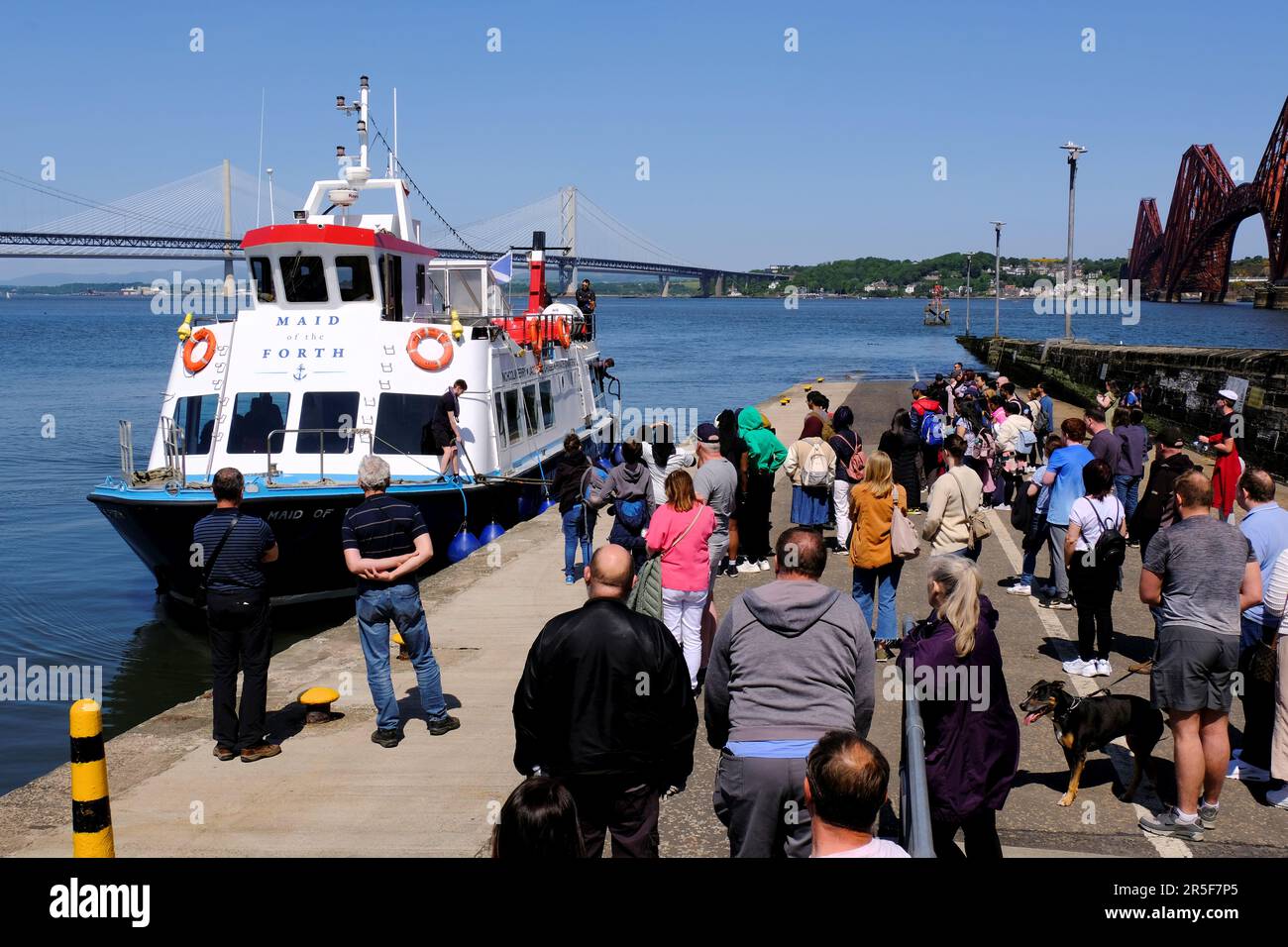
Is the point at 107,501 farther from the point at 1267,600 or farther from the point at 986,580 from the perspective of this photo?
the point at 1267,600

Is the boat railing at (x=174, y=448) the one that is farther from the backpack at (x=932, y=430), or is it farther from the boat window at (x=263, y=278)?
the backpack at (x=932, y=430)

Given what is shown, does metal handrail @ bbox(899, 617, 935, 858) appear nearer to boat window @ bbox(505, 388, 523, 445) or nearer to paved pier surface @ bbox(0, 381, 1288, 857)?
paved pier surface @ bbox(0, 381, 1288, 857)

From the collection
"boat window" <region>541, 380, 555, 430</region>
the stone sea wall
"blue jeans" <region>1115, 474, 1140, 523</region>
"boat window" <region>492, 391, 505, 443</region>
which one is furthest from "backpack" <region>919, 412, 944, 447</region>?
"boat window" <region>541, 380, 555, 430</region>

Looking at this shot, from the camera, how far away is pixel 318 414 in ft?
50.5

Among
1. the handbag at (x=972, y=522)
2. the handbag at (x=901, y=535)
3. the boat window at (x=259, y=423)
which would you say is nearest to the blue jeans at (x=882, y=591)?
the handbag at (x=901, y=535)

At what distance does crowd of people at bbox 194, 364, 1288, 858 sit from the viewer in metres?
4.50

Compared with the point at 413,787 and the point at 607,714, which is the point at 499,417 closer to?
the point at 413,787

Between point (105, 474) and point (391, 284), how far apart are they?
19490 mm

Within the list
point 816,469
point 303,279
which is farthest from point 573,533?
point 303,279

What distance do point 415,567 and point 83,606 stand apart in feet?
42.6

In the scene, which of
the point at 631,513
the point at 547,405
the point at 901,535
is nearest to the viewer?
the point at 901,535

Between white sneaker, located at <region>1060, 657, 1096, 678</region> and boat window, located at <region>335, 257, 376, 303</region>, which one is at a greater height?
boat window, located at <region>335, 257, 376, 303</region>

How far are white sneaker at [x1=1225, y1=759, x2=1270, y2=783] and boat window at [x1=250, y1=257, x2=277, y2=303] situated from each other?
14132mm

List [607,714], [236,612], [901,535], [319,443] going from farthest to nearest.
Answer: [319,443]
[901,535]
[236,612]
[607,714]
